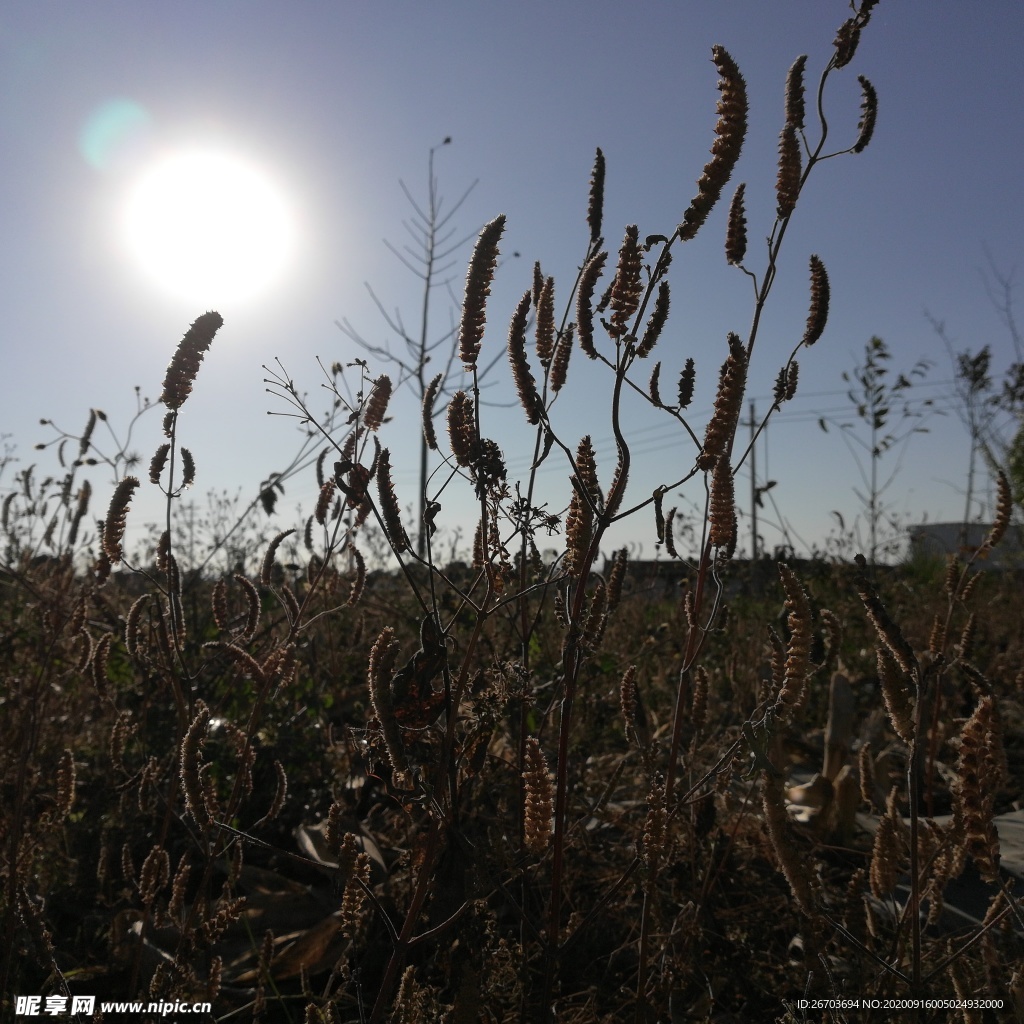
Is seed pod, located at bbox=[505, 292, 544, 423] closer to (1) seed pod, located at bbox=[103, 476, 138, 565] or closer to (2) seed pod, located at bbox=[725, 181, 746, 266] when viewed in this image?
(2) seed pod, located at bbox=[725, 181, 746, 266]

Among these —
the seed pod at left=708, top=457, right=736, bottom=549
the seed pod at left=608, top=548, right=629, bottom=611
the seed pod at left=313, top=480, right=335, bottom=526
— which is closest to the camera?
the seed pod at left=708, top=457, right=736, bottom=549

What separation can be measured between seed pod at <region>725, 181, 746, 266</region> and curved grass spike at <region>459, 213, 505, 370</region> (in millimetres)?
504

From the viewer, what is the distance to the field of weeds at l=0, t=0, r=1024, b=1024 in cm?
135

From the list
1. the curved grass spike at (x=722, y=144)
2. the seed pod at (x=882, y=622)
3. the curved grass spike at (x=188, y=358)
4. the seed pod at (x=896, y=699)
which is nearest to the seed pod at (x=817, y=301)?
the curved grass spike at (x=722, y=144)

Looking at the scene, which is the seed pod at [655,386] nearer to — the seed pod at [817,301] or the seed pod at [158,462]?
the seed pod at [817,301]

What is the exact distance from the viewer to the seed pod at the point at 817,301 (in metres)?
1.62

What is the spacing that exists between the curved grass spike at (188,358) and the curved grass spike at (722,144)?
89 centimetres

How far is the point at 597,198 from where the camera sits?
153 centimetres

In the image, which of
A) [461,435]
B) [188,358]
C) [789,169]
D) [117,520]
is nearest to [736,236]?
[789,169]

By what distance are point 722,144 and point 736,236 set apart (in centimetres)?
33

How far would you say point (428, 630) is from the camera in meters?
1.21

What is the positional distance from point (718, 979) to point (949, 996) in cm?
52

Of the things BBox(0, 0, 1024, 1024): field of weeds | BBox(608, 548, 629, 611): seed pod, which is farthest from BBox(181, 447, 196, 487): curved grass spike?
BBox(608, 548, 629, 611): seed pod

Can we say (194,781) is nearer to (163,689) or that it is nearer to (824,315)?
(824,315)
